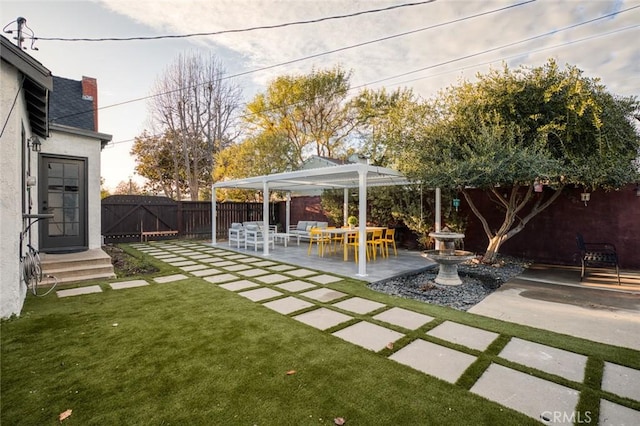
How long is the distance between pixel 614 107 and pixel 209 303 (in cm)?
838

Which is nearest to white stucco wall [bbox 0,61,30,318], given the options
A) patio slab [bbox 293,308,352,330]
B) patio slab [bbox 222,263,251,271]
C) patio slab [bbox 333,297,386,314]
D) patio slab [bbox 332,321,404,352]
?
patio slab [bbox 293,308,352,330]

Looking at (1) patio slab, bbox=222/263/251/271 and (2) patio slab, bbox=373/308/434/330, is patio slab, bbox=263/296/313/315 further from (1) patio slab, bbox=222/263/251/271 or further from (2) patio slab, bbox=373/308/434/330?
(1) patio slab, bbox=222/263/251/271

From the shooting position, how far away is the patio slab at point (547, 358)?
2.61 meters

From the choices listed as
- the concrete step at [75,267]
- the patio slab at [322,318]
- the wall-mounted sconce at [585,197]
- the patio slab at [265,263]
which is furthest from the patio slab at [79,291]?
the wall-mounted sconce at [585,197]

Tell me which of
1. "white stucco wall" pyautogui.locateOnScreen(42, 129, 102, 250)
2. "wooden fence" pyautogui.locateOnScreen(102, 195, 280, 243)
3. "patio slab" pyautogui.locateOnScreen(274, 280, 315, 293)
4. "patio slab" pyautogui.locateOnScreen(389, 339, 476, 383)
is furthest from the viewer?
"wooden fence" pyautogui.locateOnScreen(102, 195, 280, 243)

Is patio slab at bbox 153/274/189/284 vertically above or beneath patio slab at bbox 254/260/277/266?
beneath

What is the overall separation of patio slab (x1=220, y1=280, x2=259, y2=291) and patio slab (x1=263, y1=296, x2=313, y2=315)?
1031 mm

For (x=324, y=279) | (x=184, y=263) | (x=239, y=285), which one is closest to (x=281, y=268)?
(x=324, y=279)

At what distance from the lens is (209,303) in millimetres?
4484

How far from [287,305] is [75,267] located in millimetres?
4537

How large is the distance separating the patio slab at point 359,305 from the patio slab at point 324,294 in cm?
25

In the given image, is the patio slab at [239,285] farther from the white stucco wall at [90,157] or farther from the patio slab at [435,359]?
the white stucco wall at [90,157]

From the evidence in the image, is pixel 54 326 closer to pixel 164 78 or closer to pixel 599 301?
pixel 599 301

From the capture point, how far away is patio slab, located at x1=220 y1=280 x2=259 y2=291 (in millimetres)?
5359
